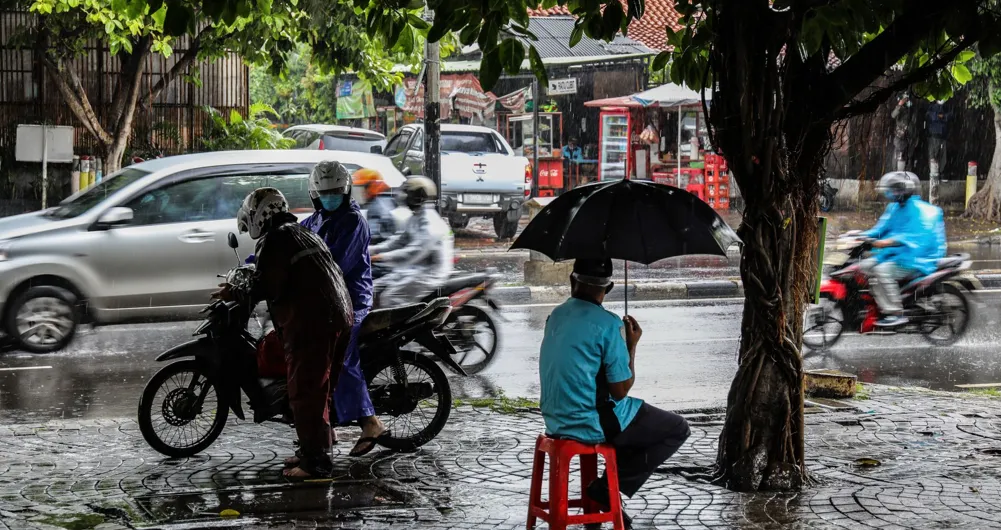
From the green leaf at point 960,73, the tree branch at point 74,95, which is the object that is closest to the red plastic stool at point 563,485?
the green leaf at point 960,73

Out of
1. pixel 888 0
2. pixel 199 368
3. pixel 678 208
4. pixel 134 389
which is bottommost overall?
pixel 134 389

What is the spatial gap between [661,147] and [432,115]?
9.88 metres

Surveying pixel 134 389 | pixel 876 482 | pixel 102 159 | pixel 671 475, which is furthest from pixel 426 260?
pixel 102 159

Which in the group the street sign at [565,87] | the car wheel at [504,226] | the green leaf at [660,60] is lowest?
the car wheel at [504,226]

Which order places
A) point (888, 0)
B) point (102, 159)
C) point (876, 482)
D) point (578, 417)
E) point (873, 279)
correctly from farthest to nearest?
point (102, 159) < point (873, 279) < point (876, 482) < point (888, 0) < point (578, 417)

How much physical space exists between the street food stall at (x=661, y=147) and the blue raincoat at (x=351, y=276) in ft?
61.8

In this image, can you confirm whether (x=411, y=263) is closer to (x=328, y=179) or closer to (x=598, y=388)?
(x=328, y=179)

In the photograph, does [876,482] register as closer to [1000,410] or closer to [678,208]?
[678,208]

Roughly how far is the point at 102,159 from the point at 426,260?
1126 cm

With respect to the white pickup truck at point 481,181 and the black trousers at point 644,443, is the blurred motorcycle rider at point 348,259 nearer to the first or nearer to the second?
the black trousers at point 644,443

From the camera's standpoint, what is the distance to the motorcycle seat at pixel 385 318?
691 cm

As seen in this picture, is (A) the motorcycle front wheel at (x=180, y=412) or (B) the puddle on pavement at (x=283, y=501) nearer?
(B) the puddle on pavement at (x=283, y=501)

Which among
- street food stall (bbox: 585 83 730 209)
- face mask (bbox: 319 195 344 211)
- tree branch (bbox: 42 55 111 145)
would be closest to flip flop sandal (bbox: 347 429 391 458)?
face mask (bbox: 319 195 344 211)

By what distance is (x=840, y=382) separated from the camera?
8.68 meters
